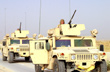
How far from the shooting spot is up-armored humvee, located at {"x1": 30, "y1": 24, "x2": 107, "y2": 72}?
33.9 ft

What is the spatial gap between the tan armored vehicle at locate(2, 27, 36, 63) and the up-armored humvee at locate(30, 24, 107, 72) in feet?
27.3

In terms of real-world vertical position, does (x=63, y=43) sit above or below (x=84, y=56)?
above

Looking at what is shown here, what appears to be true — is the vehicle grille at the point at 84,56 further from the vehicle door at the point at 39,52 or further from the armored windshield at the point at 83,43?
the vehicle door at the point at 39,52

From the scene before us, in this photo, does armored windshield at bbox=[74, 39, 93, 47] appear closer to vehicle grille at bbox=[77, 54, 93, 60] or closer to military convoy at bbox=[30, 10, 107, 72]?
military convoy at bbox=[30, 10, 107, 72]

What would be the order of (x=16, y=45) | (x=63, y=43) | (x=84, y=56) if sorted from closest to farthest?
(x=84, y=56) < (x=63, y=43) < (x=16, y=45)

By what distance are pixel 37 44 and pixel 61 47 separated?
1.23 meters

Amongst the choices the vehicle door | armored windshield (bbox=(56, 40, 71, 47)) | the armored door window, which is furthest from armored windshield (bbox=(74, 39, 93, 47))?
the armored door window

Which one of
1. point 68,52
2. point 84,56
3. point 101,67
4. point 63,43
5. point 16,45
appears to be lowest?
point 101,67

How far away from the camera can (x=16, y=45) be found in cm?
2286

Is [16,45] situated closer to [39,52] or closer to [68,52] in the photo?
[39,52]

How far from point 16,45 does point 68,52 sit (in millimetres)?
12794

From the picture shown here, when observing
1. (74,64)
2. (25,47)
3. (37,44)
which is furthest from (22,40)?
(74,64)

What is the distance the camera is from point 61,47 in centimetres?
1177

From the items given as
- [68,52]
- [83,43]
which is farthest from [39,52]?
[68,52]
